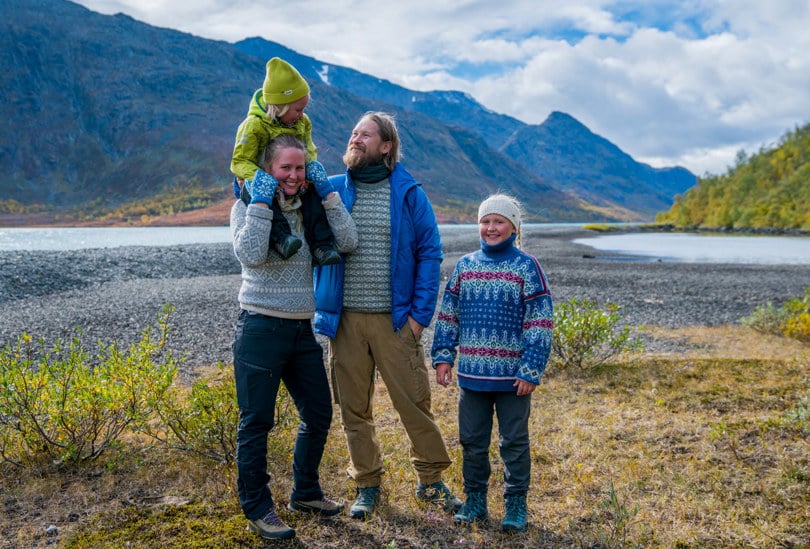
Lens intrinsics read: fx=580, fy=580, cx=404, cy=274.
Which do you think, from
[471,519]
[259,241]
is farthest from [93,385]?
[471,519]

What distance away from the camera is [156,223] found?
13800 centimetres

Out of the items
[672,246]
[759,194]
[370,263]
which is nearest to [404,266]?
[370,263]

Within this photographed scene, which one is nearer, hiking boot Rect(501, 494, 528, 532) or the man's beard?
hiking boot Rect(501, 494, 528, 532)

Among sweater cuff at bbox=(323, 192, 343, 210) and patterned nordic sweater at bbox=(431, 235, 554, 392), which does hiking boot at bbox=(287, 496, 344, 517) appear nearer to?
patterned nordic sweater at bbox=(431, 235, 554, 392)

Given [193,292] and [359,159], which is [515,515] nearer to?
[359,159]

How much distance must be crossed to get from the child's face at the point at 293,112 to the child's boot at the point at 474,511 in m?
2.75

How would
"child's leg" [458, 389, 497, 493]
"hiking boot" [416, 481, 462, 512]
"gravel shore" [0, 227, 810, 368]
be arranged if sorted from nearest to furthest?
"child's leg" [458, 389, 497, 493] → "hiking boot" [416, 481, 462, 512] → "gravel shore" [0, 227, 810, 368]

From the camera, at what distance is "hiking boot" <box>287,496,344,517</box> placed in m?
3.96

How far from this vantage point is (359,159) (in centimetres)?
400

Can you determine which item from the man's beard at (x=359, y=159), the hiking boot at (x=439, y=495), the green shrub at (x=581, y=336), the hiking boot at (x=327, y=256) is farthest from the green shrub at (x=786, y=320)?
the hiking boot at (x=327, y=256)

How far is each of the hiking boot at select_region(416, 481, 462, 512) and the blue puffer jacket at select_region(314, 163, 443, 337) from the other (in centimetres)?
124

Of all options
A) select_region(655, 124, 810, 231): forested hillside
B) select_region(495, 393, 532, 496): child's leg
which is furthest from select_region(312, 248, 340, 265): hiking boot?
select_region(655, 124, 810, 231): forested hillside

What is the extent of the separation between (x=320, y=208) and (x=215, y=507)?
86.6 inches

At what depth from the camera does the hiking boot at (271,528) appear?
3531mm
